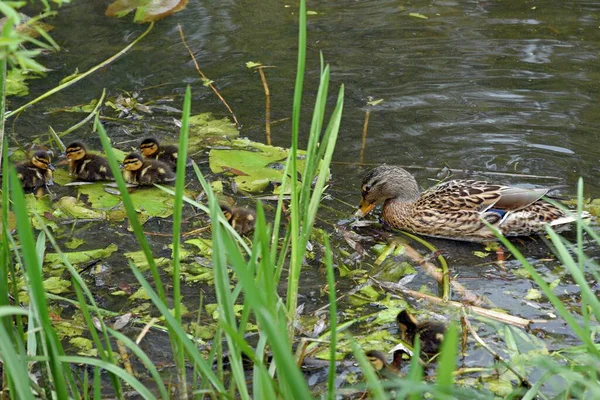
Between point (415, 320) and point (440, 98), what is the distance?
2.96 metres

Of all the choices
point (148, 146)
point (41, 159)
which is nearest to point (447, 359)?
point (41, 159)

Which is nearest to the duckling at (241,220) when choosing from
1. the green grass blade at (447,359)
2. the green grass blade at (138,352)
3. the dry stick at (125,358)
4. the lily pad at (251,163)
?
the lily pad at (251,163)

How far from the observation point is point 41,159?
5145 millimetres

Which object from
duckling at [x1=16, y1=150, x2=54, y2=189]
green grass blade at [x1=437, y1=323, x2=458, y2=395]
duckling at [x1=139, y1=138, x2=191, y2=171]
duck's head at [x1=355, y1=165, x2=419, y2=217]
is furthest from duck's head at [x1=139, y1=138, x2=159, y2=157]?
green grass blade at [x1=437, y1=323, x2=458, y2=395]

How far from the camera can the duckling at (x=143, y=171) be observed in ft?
17.0

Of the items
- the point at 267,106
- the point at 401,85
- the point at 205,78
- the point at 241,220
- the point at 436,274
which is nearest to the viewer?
the point at 436,274

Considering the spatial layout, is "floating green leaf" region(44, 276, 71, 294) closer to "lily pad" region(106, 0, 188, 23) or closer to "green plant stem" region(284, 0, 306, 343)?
"green plant stem" region(284, 0, 306, 343)

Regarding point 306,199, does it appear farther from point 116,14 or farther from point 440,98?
point 116,14

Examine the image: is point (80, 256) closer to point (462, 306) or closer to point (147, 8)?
point (462, 306)

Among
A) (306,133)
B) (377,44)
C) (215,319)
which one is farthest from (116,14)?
(215,319)

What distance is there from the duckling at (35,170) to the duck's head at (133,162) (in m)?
0.46

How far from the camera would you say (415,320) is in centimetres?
364

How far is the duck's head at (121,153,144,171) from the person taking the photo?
517 cm

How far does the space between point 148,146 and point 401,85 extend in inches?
80.9
